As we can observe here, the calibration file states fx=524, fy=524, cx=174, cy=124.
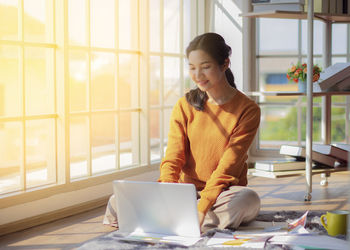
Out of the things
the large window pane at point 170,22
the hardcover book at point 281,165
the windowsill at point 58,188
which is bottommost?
the windowsill at point 58,188

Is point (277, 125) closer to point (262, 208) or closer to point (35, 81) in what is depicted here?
point (35, 81)

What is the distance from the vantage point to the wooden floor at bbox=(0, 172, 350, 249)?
2.41 m

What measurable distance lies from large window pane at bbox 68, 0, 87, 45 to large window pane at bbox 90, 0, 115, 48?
0.37 metres

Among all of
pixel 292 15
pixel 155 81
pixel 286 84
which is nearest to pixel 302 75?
pixel 292 15

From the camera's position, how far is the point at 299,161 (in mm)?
3484

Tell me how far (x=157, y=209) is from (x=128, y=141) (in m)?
7.97

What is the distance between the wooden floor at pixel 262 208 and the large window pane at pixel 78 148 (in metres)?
3.31

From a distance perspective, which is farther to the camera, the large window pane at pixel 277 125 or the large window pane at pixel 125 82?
the large window pane at pixel 277 125

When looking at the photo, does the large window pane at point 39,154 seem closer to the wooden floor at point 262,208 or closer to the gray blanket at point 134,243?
the wooden floor at point 262,208

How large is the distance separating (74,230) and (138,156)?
123 centimetres

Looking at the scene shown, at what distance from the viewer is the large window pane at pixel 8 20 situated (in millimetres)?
10033

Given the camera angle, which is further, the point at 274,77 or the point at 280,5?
the point at 274,77

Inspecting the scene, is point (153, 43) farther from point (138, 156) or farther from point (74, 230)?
point (74, 230)

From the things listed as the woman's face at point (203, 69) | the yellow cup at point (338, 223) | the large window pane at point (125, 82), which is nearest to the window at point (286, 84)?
the woman's face at point (203, 69)
